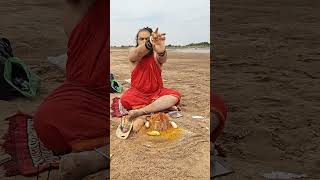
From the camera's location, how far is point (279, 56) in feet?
16.2

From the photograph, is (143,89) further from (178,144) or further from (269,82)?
(269,82)

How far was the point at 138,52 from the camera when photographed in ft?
5.73

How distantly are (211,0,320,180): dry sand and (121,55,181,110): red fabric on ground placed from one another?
636 millimetres

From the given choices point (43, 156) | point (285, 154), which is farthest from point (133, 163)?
point (285, 154)

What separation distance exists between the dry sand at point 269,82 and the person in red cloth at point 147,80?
1.98ft

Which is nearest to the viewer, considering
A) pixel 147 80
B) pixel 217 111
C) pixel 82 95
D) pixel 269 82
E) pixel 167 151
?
pixel 147 80

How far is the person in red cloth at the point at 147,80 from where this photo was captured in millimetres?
1712

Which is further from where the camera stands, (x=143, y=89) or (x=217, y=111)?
(x=217, y=111)

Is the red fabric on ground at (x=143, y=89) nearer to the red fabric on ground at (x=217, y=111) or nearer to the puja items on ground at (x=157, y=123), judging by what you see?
the puja items on ground at (x=157, y=123)

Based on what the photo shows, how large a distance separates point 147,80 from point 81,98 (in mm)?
371

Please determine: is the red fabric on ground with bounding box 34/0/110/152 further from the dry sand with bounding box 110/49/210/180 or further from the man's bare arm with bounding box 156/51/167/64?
the man's bare arm with bounding box 156/51/167/64

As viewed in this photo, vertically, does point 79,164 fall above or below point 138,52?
below

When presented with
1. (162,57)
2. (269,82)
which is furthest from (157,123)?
(269,82)

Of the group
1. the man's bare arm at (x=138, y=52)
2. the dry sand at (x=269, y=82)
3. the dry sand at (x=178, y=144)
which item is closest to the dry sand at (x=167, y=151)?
the dry sand at (x=178, y=144)
